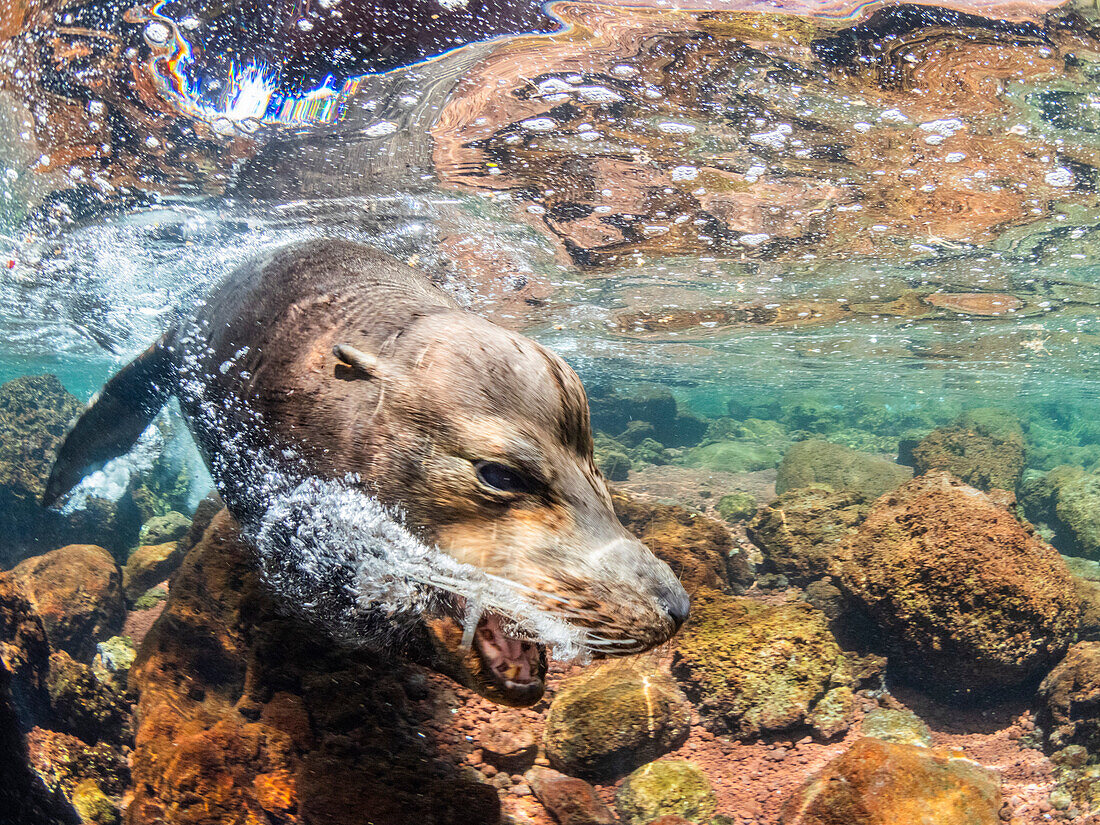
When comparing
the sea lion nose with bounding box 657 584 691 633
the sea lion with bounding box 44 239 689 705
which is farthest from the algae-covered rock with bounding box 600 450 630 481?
the sea lion nose with bounding box 657 584 691 633

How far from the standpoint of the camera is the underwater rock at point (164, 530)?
10.5 metres

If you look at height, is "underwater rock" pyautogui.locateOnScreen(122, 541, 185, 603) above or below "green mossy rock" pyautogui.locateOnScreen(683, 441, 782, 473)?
above

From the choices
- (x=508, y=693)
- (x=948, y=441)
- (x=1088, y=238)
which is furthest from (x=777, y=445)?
(x=508, y=693)

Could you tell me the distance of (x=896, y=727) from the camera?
468cm

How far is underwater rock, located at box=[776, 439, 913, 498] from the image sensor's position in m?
14.2

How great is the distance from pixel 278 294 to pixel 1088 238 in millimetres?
14328

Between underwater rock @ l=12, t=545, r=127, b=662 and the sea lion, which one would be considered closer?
the sea lion

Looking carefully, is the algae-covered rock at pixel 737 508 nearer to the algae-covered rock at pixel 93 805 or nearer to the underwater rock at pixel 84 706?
the underwater rock at pixel 84 706

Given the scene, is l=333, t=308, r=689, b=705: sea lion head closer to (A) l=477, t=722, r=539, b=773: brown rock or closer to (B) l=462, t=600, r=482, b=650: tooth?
(B) l=462, t=600, r=482, b=650: tooth

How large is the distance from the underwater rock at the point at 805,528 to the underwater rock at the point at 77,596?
8.45 m

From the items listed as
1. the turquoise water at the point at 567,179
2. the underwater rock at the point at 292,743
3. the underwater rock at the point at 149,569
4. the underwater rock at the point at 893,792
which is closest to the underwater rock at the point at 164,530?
the turquoise water at the point at 567,179

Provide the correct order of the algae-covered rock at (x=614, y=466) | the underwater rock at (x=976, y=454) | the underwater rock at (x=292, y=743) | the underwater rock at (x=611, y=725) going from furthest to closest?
the algae-covered rock at (x=614, y=466)
the underwater rock at (x=976, y=454)
the underwater rock at (x=611, y=725)
the underwater rock at (x=292, y=743)

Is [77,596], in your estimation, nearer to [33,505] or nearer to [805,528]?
[33,505]

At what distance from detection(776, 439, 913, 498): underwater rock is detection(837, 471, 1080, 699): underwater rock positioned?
8568 mm
